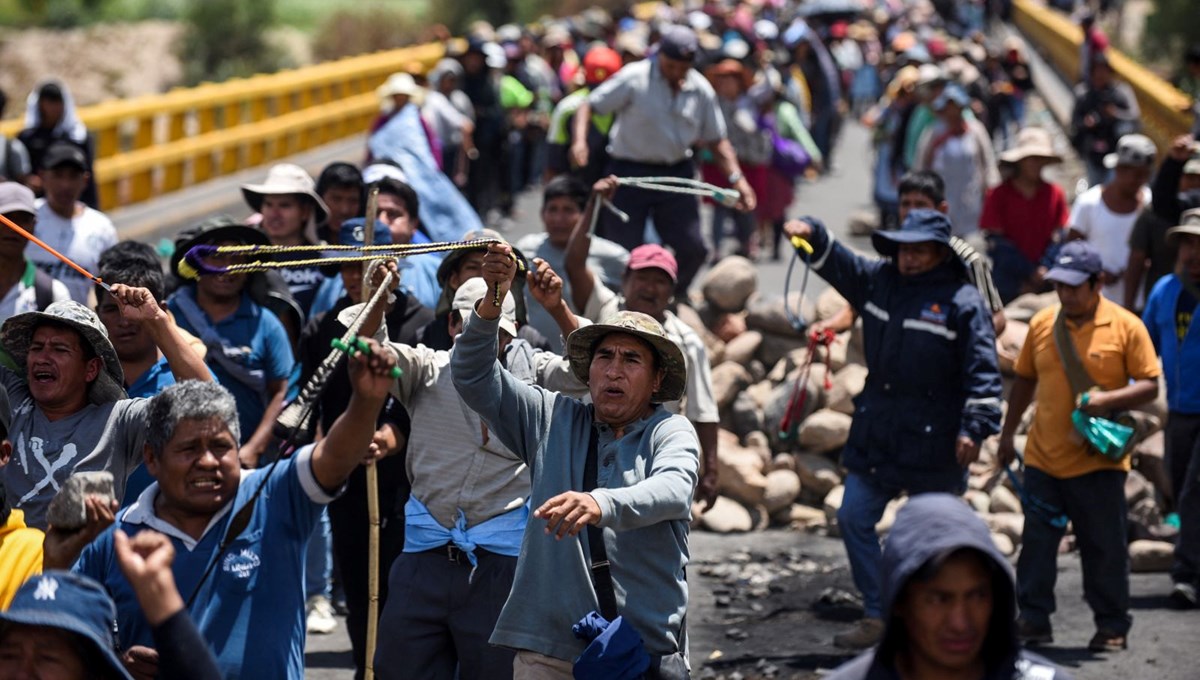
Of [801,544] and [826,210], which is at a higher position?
[826,210]

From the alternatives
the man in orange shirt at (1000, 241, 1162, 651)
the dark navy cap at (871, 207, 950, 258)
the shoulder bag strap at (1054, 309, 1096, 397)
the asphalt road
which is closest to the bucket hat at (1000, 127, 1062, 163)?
the asphalt road

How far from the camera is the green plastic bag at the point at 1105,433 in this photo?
7941mm

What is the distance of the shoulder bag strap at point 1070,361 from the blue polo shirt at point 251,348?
3.42 m

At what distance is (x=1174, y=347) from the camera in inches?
348

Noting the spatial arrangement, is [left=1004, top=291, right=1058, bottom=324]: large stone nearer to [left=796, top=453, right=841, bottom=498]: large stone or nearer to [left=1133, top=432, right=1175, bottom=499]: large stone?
[left=1133, top=432, right=1175, bottom=499]: large stone

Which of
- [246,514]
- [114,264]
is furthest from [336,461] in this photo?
[114,264]

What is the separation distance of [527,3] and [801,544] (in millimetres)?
32967

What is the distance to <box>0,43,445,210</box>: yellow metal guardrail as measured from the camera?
1589 centimetres

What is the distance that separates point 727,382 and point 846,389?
772 mm

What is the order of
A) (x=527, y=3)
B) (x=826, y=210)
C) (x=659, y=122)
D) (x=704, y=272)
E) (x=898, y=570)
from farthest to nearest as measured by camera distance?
(x=527, y=3), (x=826, y=210), (x=704, y=272), (x=659, y=122), (x=898, y=570)

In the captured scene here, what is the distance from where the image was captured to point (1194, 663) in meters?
7.93

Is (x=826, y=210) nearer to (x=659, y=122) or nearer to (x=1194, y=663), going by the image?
(x=659, y=122)

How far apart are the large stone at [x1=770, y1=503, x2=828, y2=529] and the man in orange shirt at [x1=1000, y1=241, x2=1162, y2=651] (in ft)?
7.25

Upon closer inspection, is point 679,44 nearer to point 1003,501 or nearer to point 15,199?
point 1003,501
